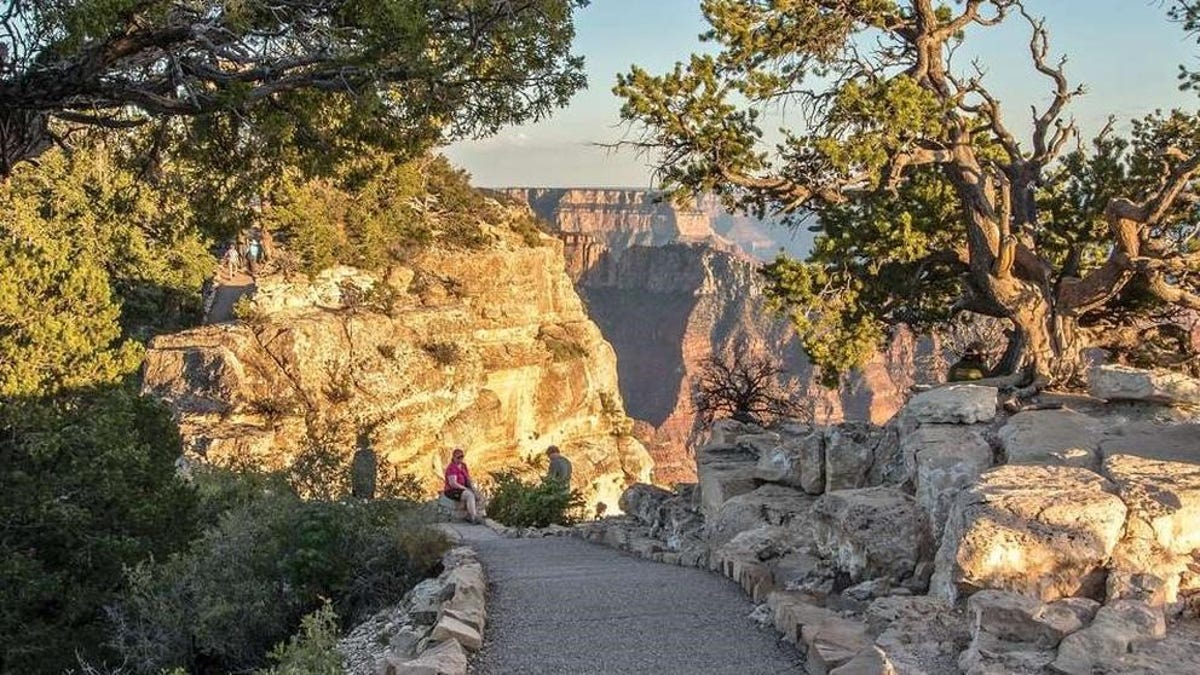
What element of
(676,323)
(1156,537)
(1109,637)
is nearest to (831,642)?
(1109,637)

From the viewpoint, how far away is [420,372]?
126 feet

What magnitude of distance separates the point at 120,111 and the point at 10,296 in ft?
18.8

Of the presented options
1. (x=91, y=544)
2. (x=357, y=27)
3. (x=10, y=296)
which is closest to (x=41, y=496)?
(x=91, y=544)

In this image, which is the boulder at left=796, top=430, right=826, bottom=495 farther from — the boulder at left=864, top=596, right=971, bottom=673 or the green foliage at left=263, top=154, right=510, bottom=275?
the green foliage at left=263, top=154, right=510, bottom=275

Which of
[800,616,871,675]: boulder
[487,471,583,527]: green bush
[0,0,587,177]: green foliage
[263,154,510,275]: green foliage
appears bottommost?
[487,471,583,527]: green bush

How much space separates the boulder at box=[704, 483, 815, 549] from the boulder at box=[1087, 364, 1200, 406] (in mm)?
3650

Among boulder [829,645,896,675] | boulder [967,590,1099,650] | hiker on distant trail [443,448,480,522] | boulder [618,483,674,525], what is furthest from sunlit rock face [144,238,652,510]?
boulder [829,645,896,675]

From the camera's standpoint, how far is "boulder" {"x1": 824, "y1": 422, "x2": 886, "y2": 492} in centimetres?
1210

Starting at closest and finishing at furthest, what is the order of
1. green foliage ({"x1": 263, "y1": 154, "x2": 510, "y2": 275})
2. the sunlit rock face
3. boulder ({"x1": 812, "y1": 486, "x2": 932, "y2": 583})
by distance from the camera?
1. boulder ({"x1": 812, "y1": 486, "x2": 932, "y2": 583})
2. the sunlit rock face
3. green foliage ({"x1": 263, "y1": 154, "x2": 510, "y2": 275})

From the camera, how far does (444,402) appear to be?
39.4 meters

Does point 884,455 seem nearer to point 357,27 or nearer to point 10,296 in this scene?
point 357,27

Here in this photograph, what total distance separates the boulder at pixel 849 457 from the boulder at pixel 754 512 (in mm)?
449

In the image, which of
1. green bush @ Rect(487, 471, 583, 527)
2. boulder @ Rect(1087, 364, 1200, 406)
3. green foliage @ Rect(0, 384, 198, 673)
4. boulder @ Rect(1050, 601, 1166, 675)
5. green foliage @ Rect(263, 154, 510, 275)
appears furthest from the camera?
green foliage @ Rect(263, 154, 510, 275)

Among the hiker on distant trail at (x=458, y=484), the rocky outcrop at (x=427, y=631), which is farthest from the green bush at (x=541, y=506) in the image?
the rocky outcrop at (x=427, y=631)
